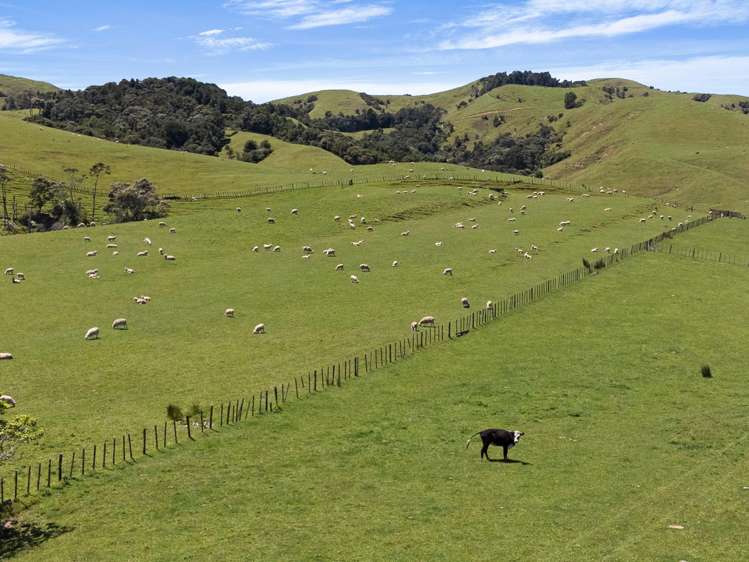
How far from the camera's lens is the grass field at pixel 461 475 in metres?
24.1

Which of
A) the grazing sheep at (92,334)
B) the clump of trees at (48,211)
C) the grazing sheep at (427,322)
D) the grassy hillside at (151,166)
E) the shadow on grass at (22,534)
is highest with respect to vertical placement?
the grassy hillside at (151,166)

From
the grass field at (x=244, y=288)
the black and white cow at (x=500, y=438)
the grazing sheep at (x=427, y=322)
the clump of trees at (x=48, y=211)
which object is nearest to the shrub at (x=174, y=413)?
the grass field at (x=244, y=288)

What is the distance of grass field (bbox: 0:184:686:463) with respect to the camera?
42.5 metres

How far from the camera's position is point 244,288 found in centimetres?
6862

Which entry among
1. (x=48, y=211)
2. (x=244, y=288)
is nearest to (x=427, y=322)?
(x=244, y=288)

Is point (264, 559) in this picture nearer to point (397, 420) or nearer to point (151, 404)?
point (397, 420)

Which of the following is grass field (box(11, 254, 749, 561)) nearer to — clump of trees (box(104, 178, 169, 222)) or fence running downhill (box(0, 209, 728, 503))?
fence running downhill (box(0, 209, 728, 503))

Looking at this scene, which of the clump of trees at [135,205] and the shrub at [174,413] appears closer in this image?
the shrub at [174,413]

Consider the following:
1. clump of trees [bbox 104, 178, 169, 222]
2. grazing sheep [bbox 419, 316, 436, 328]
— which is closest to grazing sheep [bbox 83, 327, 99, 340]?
grazing sheep [bbox 419, 316, 436, 328]

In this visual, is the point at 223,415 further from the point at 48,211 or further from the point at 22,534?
the point at 48,211

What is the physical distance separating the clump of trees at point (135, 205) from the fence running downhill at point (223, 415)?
221 ft

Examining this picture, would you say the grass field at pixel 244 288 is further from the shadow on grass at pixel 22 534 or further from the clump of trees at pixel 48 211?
the clump of trees at pixel 48 211

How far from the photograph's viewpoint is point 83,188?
12375cm

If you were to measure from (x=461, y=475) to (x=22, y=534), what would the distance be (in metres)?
17.8
